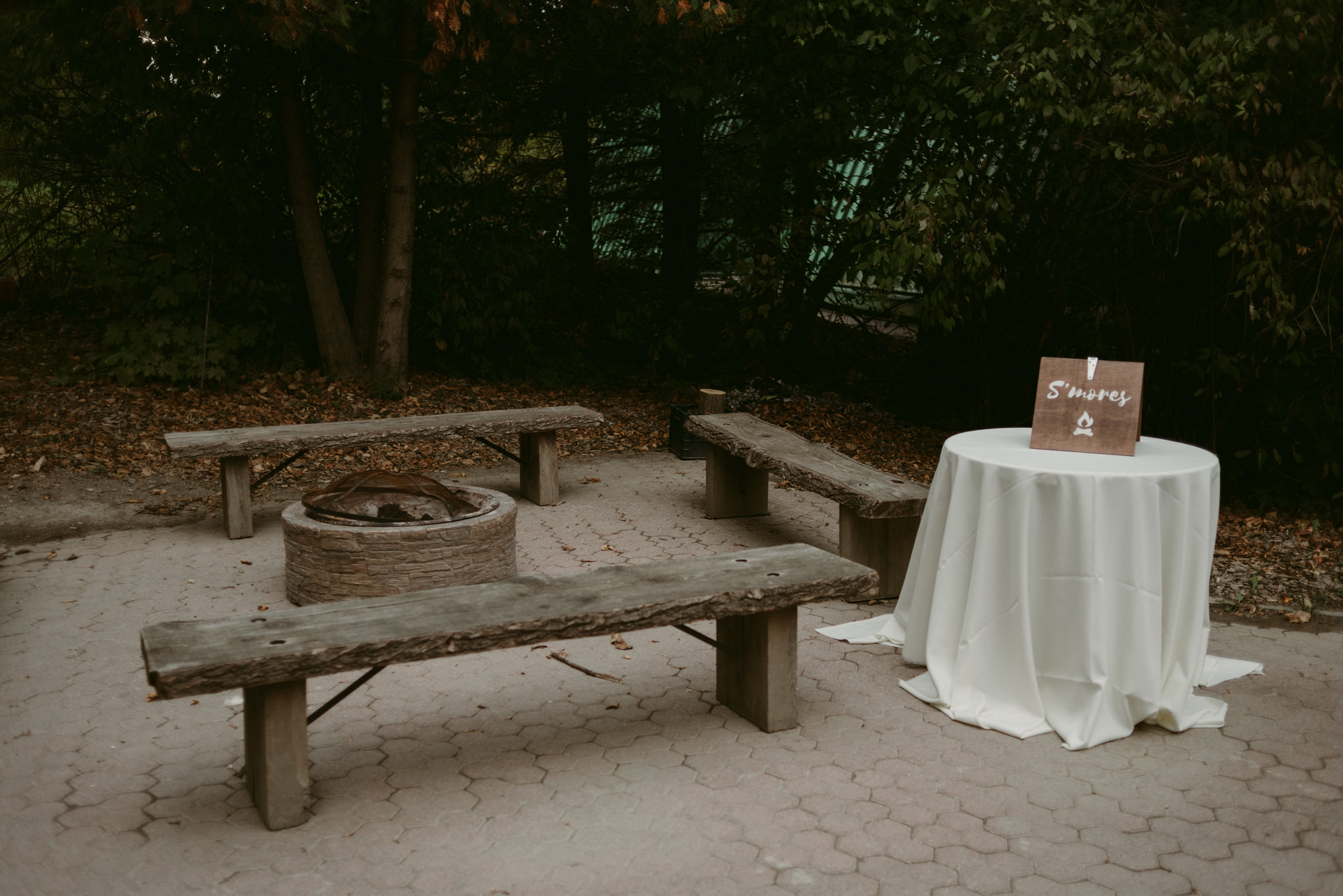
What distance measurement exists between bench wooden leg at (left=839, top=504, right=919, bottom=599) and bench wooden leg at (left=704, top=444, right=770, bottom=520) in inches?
64.5

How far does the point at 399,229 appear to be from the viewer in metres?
9.77

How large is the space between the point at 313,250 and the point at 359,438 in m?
4.01

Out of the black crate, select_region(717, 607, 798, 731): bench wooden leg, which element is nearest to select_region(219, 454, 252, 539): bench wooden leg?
the black crate

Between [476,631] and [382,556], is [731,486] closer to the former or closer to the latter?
[382,556]

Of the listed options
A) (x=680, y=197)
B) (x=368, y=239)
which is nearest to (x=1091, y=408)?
(x=368, y=239)

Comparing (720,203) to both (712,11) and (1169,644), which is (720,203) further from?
(1169,644)

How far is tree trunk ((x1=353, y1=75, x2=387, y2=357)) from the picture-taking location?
10.3 metres

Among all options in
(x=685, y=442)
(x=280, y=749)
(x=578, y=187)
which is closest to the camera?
(x=280, y=749)

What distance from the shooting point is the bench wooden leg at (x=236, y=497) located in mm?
6445

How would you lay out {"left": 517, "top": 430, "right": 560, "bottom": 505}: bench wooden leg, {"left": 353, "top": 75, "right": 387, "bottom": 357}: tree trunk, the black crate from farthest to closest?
{"left": 353, "top": 75, "right": 387, "bottom": 357}: tree trunk < the black crate < {"left": 517, "top": 430, "right": 560, "bottom": 505}: bench wooden leg

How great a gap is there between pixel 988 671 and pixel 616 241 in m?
9.08

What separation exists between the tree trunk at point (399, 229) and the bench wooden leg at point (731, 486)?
13.4 feet

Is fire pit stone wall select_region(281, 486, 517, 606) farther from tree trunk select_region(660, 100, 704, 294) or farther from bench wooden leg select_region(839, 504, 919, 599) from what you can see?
tree trunk select_region(660, 100, 704, 294)

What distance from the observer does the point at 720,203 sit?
11.2 m
